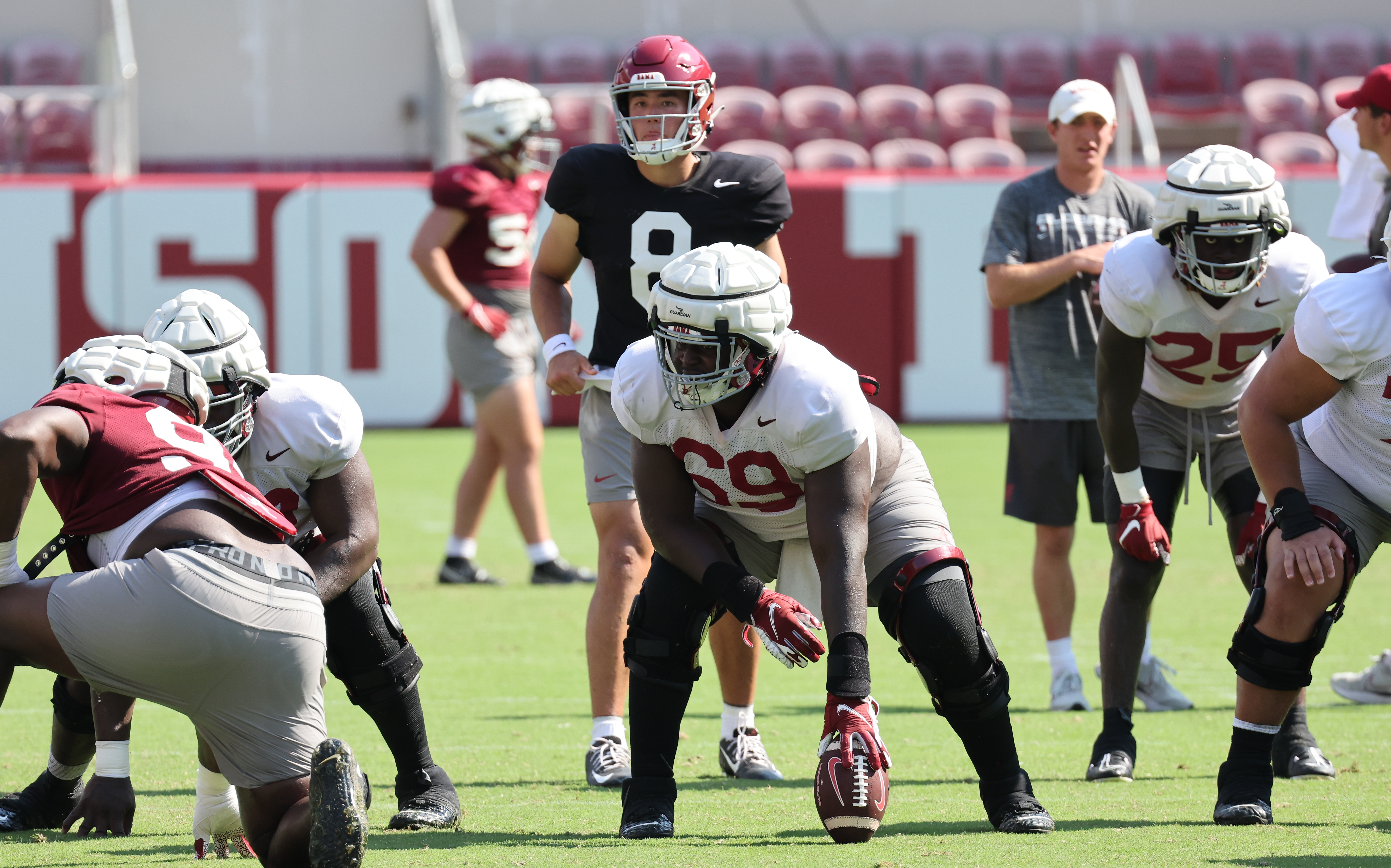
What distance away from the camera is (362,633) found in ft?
12.7

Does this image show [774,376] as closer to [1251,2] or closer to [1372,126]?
[1372,126]

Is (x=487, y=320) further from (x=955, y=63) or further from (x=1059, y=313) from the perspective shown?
(x=955, y=63)

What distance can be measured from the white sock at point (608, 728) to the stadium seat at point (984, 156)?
10.2 m

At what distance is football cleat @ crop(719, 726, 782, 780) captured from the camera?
14.6 feet

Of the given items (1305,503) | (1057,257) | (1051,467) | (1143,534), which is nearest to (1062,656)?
(1051,467)

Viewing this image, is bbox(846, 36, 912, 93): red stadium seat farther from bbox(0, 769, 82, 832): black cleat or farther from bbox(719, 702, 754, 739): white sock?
bbox(0, 769, 82, 832): black cleat

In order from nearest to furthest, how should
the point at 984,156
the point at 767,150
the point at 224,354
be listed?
the point at 224,354 < the point at 984,156 < the point at 767,150

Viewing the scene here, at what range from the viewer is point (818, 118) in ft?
50.3

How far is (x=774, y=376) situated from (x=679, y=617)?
1.89 ft

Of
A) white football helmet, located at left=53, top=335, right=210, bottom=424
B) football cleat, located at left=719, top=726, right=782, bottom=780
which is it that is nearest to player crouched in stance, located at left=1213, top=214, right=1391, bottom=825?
football cleat, located at left=719, top=726, right=782, bottom=780

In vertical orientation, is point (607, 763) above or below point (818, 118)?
below

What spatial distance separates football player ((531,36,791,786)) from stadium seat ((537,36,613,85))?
1232cm

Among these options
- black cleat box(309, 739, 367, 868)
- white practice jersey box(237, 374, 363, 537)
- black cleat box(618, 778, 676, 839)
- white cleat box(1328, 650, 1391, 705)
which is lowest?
white cleat box(1328, 650, 1391, 705)

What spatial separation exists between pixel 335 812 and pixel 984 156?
39.4ft
